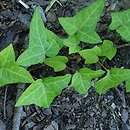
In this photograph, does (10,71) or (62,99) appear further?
(62,99)

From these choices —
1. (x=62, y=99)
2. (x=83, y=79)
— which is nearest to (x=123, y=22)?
(x=83, y=79)

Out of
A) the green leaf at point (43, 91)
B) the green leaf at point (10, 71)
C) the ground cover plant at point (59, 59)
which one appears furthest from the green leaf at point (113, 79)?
the green leaf at point (10, 71)

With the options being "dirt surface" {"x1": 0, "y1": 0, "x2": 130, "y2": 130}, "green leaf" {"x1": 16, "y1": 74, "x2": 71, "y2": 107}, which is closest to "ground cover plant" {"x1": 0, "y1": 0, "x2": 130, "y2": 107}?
"green leaf" {"x1": 16, "y1": 74, "x2": 71, "y2": 107}

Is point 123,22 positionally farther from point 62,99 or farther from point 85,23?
point 62,99

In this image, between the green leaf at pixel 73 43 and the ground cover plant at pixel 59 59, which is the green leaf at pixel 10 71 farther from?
the green leaf at pixel 73 43

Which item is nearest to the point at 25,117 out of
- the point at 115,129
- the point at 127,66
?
the point at 115,129
